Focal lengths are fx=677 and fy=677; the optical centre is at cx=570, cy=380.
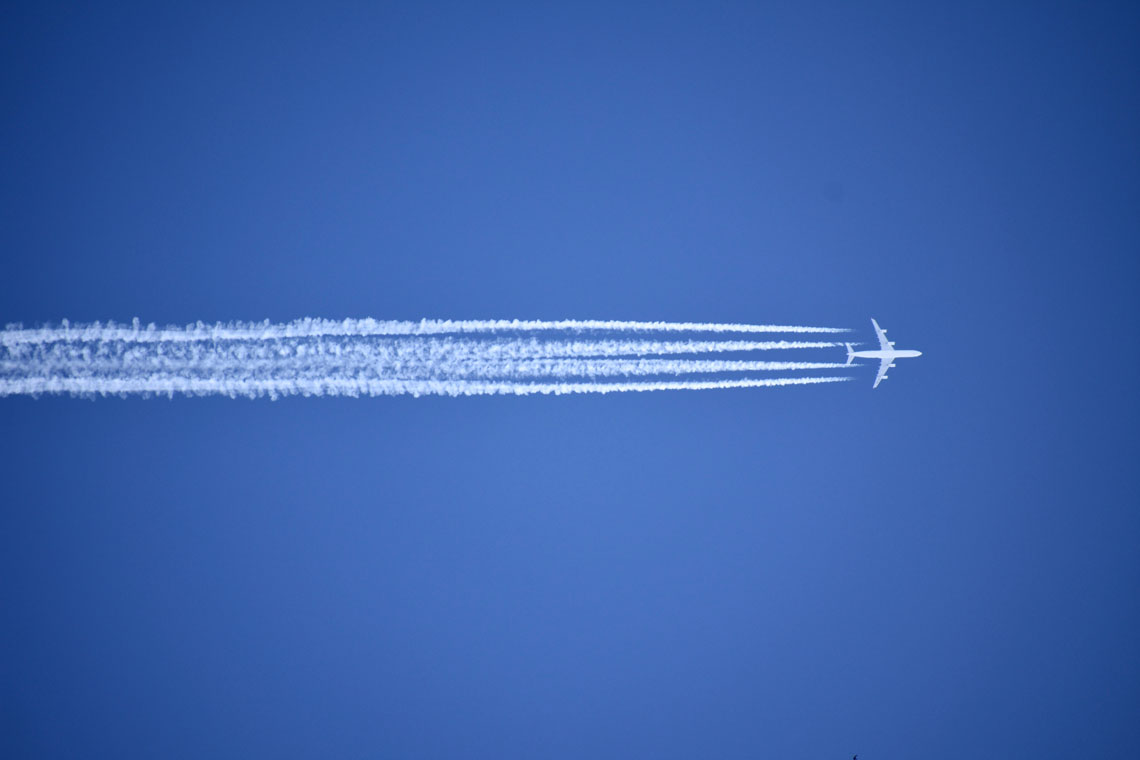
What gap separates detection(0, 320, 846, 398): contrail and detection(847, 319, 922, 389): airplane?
16.8ft

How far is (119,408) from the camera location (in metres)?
11.1

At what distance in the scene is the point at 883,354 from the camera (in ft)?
40.6

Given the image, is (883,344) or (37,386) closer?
(37,386)

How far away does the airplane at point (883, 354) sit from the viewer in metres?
12.3

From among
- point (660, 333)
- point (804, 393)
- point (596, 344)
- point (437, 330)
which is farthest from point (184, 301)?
point (804, 393)

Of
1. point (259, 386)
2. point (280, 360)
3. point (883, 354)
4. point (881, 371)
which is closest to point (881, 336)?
point (883, 354)

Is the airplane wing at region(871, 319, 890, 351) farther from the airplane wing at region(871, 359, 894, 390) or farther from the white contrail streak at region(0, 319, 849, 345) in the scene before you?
the white contrail streak at region(0, 319, 849, 345)

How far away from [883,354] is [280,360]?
1034cm

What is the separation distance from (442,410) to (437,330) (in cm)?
155

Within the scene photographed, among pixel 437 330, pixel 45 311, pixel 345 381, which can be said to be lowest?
pixel 345 381

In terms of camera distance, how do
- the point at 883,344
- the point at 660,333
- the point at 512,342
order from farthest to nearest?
the point at 883,344 → the point at 660,333 → the point at 512,342

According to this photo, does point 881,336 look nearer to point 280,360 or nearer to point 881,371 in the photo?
point 881,371

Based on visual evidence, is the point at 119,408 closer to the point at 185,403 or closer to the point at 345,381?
the point at 185,403

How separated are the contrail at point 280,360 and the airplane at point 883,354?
201 inches
